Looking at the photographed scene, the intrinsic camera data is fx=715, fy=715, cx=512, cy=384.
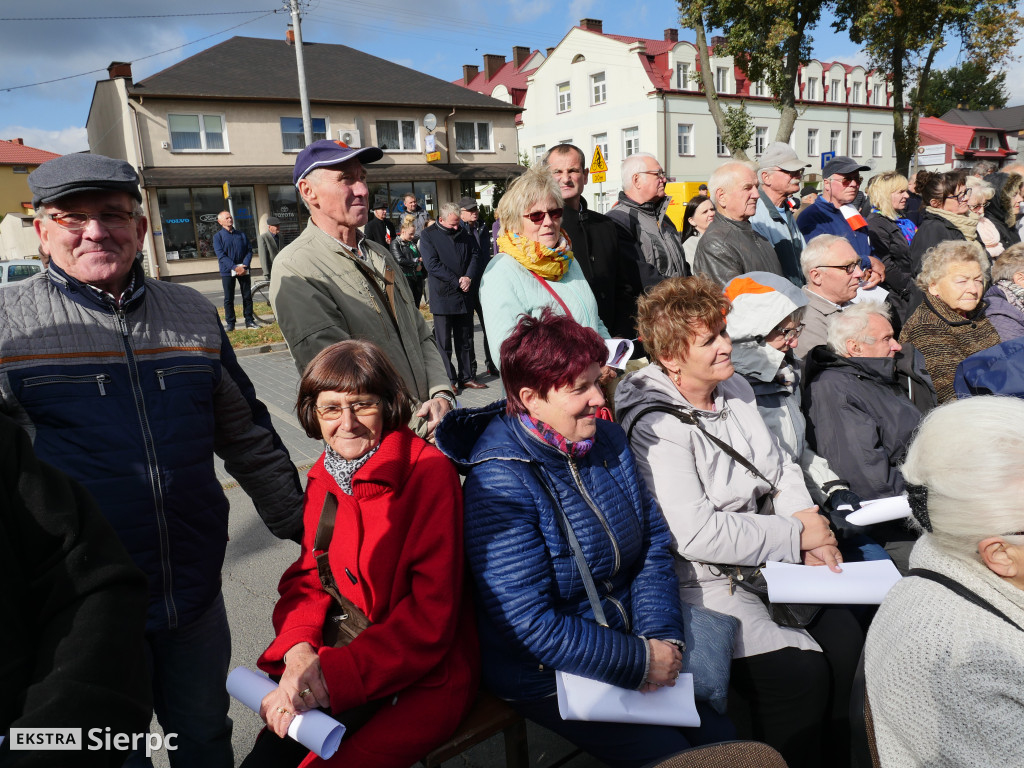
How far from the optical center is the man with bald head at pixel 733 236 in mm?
4520

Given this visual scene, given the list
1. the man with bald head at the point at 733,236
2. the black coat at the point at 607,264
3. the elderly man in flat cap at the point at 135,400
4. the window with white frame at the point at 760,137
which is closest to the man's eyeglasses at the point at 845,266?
the man with bald head at the point at 733,236

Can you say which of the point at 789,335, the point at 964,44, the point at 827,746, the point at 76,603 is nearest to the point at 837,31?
the point at 964,44

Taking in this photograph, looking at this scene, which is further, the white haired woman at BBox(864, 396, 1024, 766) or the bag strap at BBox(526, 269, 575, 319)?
the bag strap at BBox(526, 269, 575, 319)

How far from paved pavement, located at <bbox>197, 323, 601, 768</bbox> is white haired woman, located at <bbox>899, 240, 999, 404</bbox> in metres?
3.06

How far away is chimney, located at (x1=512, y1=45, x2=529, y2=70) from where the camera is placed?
4862 cm

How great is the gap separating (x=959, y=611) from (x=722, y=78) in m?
44.0

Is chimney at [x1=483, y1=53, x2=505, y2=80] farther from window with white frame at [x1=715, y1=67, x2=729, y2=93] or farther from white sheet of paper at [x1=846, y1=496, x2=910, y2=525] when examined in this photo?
white sheet of paper at [x1=846, y1=496, x2=910, y2=525]

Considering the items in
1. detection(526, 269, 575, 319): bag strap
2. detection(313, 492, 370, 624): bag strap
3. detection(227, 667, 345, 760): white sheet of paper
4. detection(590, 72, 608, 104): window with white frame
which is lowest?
detection(227, 667, 345, 760): white sheet of paper

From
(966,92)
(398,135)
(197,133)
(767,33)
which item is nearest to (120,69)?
(197,133)

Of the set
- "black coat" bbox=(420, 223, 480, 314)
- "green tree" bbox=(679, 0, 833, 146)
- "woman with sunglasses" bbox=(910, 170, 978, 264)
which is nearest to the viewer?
"woman with sunglasses" bbox=(910, 170, 978, 264)

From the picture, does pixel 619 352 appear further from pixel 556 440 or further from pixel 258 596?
pixel 258 596

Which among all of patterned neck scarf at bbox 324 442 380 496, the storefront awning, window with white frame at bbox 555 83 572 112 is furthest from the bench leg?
window with white frame at bbox 555 83 572 112

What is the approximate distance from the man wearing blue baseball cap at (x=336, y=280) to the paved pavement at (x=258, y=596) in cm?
78

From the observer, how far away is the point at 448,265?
875cm
